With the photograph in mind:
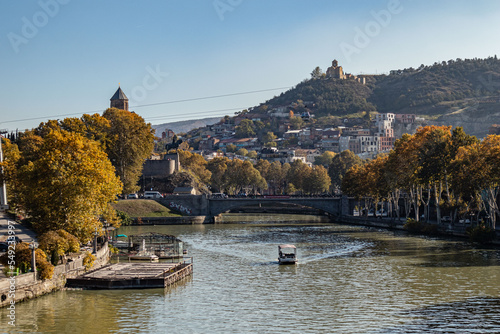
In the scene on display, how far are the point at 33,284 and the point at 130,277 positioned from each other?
6839mm

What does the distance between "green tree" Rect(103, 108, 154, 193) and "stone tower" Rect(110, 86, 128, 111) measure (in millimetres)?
55943

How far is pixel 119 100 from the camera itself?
158 m

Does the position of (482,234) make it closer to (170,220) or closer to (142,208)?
(170,220)

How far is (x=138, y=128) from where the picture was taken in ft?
334

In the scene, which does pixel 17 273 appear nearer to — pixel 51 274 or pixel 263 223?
pixel 51 274

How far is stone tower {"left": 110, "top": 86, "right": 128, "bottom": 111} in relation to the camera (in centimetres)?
15825

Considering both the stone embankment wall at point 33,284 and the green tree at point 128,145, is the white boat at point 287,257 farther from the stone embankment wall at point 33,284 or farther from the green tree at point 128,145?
the green tree at point 128,145

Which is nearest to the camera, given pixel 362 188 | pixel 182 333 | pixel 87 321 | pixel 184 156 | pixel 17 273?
pixel 182 333

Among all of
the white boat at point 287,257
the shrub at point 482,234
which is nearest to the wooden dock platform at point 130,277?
the white boat at point 287,257

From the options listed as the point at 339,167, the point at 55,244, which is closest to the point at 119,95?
the point at 339,167

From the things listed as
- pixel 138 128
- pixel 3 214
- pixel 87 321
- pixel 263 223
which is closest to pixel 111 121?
pixel 138 128

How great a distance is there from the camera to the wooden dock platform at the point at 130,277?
135 ft

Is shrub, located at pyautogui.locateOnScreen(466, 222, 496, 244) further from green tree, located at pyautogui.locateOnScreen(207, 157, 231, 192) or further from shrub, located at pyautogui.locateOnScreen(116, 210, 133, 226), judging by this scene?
green tree, located at pyautogui.locateOnScreen(207, 157, 231, 192)

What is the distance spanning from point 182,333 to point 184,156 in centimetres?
12837
